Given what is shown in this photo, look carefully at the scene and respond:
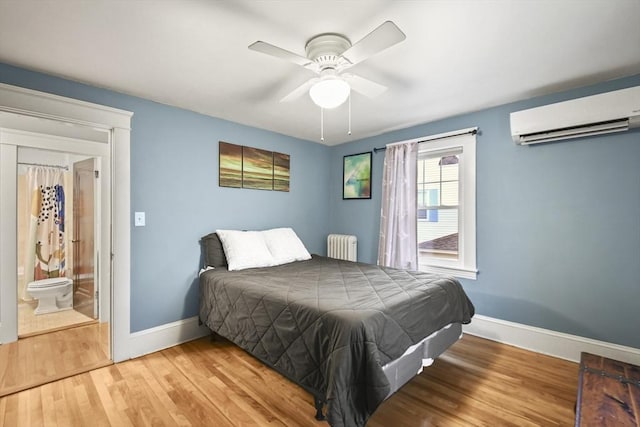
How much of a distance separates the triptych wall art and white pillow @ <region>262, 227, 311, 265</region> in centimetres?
62

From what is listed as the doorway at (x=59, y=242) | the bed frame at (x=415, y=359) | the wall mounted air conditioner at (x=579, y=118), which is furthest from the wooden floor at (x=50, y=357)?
the wall mounted air conditioner at (x=579, y=118)

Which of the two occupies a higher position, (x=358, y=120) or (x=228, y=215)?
(x=358, y=120)

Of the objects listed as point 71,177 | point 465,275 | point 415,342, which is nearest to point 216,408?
point 415,342

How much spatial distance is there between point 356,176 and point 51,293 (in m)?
4.10

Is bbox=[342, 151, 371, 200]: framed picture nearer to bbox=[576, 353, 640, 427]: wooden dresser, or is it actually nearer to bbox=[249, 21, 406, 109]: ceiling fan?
bbox=[249, 21, 406, 109]: ceiling fan

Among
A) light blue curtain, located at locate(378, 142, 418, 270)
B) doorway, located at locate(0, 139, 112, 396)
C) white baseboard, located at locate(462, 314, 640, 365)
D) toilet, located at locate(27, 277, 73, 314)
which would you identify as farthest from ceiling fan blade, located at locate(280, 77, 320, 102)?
toilet, located at locate(27, 277, 73, 314)

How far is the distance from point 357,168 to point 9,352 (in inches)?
160

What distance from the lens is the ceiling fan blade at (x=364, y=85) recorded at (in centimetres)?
192

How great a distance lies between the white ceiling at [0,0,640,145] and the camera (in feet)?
4.96

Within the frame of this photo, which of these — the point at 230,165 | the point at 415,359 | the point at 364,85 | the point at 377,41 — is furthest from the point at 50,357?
the point at 377,41

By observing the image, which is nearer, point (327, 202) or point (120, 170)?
point (120, 170)

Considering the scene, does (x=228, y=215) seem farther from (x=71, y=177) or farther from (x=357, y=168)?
(x=71, y=177)

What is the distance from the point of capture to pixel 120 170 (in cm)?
248

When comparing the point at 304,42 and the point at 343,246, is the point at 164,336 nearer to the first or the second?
the point at 343,246
